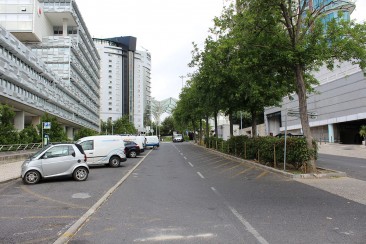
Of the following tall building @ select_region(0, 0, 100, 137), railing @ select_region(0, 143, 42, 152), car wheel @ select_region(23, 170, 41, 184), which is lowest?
car wheel @ select_region(23, 170, 41, 184)

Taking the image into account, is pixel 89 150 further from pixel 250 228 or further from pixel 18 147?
pixel 250 228

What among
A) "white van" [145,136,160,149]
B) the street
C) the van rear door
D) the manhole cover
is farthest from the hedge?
"white van" [145,136,160,149]

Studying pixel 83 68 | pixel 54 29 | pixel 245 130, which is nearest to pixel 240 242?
pixel 54 29

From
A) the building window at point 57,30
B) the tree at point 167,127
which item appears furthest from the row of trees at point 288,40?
the tree at point 167,127

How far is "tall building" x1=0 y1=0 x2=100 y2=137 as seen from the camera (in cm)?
4159

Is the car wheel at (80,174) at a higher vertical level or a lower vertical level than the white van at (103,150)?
lower

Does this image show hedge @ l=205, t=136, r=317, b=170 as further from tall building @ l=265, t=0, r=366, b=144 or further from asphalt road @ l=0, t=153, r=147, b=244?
tall building @ l=265, t=0, r=366, b=144

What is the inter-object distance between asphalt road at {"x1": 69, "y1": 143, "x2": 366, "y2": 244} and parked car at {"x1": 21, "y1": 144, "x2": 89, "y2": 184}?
10.9ft

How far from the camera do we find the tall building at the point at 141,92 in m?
162

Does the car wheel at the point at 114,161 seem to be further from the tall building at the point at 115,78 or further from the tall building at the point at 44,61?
→ the tall building at the point at 115,78

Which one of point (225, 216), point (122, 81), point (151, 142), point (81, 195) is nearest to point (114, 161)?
point (81, 195)

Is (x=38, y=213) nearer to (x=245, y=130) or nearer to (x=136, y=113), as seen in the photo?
(x=245, y=130)

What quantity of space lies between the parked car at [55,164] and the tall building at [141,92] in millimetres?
139980

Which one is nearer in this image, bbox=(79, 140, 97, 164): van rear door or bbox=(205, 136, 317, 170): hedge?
bbox=(205, 136, 317, 170): hedge
